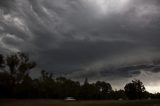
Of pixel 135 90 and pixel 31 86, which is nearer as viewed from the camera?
pixel 31 86

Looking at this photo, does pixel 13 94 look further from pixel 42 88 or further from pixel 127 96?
pixel 127 96

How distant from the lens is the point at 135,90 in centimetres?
19150

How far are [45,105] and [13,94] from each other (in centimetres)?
3145

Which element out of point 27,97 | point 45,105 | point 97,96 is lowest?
point 45,105

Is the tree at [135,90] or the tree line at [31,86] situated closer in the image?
A: the tree line at [31,86]

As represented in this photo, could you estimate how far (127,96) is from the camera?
193500 mm

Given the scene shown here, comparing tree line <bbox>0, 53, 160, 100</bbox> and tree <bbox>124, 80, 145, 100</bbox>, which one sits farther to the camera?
tree <bbox>124, 80, 145, 100</bbox>

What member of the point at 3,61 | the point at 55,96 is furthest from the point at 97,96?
the point at 3,61

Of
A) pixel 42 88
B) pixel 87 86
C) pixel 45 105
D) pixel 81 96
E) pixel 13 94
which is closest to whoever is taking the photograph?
pixel 45 105

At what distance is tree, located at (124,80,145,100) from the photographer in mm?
Result: 190625

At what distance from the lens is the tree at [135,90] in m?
191

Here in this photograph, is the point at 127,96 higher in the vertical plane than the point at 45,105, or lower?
higher

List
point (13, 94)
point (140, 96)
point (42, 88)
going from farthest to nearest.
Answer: point (140, 96) → point (42, 88) → point (13, 94)

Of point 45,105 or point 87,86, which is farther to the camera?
point 87,86
